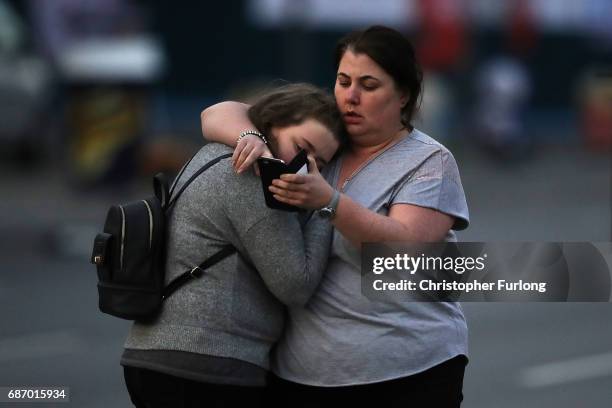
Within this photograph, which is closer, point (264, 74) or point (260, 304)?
point (260, 304)

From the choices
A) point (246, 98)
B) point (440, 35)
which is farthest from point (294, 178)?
point (440, 35)

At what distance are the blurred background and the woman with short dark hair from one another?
1.98 feet

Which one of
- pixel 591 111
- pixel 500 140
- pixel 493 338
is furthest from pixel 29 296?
pixel 591 111

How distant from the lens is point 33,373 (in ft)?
22.6

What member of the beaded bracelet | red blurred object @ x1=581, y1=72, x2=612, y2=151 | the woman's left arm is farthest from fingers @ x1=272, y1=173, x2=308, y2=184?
red blurred object @ x1=581, y1=72, x2=612, y2=151

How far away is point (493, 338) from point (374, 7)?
50.9ft

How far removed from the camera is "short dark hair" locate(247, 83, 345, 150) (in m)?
2.96

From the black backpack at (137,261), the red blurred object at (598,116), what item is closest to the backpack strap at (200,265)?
the black backpack at (137,261)

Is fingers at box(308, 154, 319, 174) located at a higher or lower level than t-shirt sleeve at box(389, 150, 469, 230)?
higher

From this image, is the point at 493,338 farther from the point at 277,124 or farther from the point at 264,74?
the point at 264,74

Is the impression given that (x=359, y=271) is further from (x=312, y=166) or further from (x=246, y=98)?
(x=246, y=98)

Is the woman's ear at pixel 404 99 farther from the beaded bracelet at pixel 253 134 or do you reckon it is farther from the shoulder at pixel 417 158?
the beaded bracelet at pixel 253 134

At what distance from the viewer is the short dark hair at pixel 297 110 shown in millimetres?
2961

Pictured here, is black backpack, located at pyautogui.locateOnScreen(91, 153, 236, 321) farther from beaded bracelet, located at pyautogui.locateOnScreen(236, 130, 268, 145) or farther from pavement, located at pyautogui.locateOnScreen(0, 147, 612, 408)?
pavement, located at pyautogui.locateOnScreen(0, 147, 612, 408)
